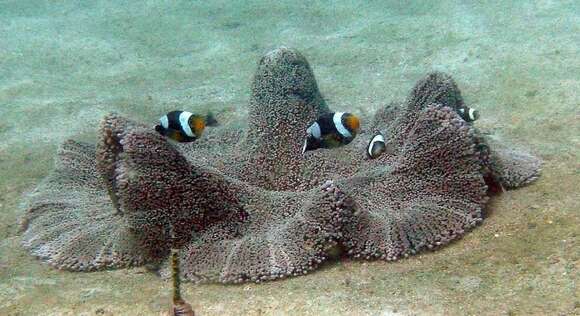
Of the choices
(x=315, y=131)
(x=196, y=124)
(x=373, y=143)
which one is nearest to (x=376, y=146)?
(x=373, y=143)

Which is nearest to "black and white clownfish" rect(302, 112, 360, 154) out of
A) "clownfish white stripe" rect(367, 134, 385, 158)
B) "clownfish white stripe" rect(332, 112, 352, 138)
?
"clownfish white stripe" rect(332, 112, 352, 138)

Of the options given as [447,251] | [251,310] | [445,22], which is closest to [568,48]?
[445,22]

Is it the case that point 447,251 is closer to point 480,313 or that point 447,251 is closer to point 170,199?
point 480,313

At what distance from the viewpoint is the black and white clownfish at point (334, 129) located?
145 inches

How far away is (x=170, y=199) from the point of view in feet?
11.3

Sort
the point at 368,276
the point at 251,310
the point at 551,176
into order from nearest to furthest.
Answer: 1. the point at 251,310
2. the point at 368,276
3. the point at 551,176

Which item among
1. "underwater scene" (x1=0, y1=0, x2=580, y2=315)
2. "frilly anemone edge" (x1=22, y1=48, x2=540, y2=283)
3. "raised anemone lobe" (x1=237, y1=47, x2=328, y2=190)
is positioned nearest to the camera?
"underwater scene" (x1=0, y1=0, x2=580, y2=315)

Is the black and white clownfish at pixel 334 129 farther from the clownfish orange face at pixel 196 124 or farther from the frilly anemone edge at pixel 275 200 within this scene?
the clownfish orange face at pixel 196 124

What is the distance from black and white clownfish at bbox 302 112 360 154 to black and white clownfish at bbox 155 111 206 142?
0.86 m

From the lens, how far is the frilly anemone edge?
328 centimetres

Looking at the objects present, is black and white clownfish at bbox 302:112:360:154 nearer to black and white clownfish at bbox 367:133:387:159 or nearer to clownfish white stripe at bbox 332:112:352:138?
clownfish white stripe at bbox 332:112:352:138

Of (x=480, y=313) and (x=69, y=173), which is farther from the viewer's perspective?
(x=69, y=173)

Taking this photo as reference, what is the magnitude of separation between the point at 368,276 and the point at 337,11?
9051mm

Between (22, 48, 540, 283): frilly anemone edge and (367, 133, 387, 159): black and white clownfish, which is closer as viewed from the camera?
(22, 48, 540, 283): frilly anemone edge
